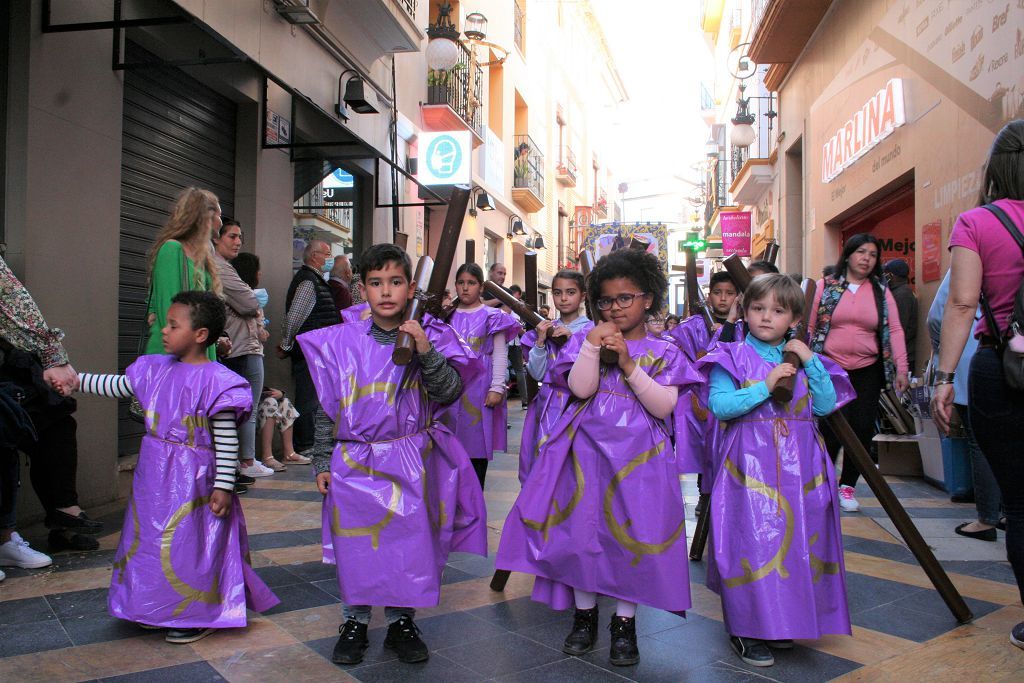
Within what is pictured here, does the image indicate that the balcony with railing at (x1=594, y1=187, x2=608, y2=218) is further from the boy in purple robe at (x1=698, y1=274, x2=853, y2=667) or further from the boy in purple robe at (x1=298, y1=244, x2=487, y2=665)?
the boy in purple robe at (x1=298, y1=244, x2=487, y2=665)

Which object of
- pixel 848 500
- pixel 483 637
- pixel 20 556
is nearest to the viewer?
pixel 483 637

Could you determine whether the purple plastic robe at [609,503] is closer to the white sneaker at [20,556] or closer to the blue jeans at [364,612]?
the blue jeans at [364,612]

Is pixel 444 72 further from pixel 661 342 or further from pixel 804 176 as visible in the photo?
pixel 661 342

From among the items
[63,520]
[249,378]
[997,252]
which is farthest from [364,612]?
[249,378]

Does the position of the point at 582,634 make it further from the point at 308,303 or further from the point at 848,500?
the point at 308,303

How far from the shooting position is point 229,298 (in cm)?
621

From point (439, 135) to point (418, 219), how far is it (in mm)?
1370

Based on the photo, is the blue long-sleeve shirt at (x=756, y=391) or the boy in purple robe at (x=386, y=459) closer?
the boy in purple robe at (x=386, y=459)

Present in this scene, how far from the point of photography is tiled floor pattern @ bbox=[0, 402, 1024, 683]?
9.80 ft

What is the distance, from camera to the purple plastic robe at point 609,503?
308 centimetres

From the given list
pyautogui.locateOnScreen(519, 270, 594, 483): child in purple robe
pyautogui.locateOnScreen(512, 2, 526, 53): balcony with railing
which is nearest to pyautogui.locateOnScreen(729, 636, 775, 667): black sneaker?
pyautogui.locateOnScreen(519, 270, 594, 483): child in purple robe

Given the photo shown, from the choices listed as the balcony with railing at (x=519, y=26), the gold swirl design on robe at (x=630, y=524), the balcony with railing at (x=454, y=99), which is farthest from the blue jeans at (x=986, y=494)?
the balcony with railing at (x=519, y=26)

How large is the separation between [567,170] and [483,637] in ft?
89.8

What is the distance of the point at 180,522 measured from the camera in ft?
10.7
